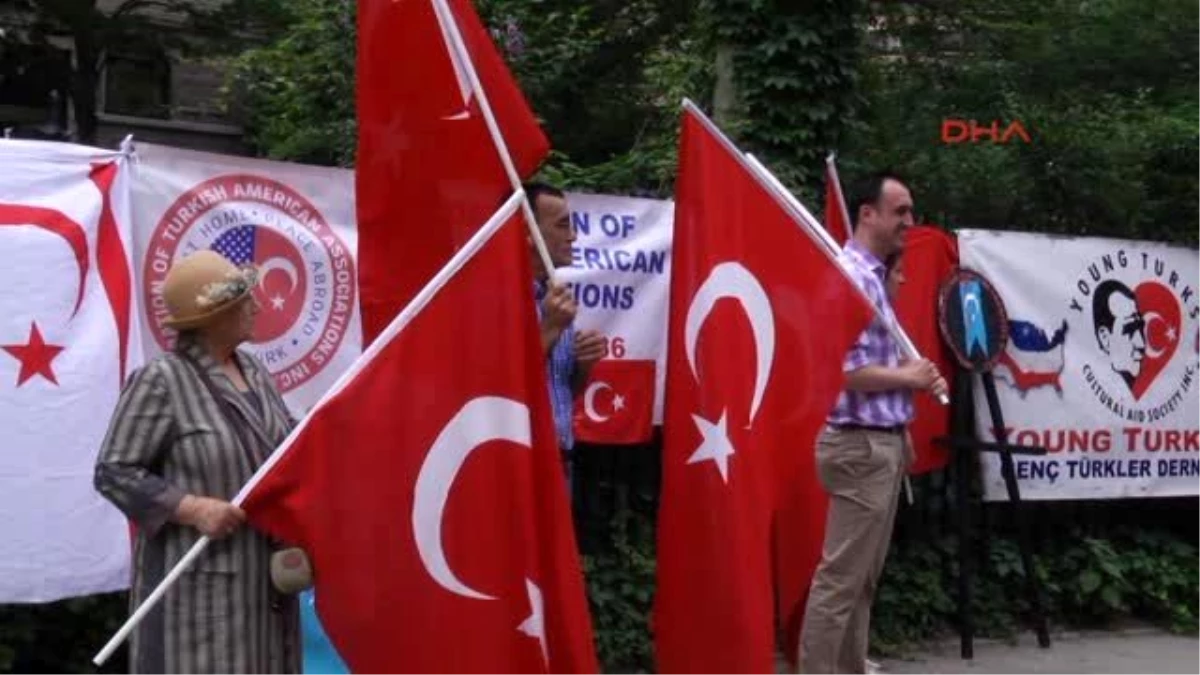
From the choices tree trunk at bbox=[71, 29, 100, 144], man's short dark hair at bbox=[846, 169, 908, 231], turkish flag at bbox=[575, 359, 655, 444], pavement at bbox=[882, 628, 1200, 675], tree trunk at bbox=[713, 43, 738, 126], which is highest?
tree trunk at bbox=[71, 29, 100, 144]

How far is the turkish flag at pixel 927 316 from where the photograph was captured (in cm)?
746

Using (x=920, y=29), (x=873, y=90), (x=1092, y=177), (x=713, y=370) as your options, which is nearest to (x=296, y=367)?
(x=713, y=370)

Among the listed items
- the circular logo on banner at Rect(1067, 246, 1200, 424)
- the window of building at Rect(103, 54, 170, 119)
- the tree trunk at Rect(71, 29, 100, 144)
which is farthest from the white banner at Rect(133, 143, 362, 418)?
the window of building at Rect(103, 54, 170, 119)

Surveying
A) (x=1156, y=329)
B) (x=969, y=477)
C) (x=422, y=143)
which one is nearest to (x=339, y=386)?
(x=422, y=143)

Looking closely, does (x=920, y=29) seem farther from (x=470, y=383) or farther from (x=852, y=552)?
(x=470, y=383)

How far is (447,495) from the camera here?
12.5ft

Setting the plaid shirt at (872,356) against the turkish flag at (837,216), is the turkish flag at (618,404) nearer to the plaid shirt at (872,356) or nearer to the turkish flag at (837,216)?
the turkish flag at (837,216)

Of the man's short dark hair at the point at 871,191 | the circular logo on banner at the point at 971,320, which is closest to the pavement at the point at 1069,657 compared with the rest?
the circular logo on banner at the point at 971,320

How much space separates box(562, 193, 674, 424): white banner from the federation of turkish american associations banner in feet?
5.91

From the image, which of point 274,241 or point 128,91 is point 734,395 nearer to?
point 274,241

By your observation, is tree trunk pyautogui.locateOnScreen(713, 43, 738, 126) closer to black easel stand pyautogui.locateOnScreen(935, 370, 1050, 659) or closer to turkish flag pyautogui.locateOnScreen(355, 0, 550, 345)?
black easel stand pyautogui.locateOnScreen(935, 370, 1050, 659)

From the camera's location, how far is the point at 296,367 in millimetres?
5746

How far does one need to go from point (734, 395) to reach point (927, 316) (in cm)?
284

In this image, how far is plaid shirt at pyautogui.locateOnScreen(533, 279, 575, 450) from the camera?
462 cm
